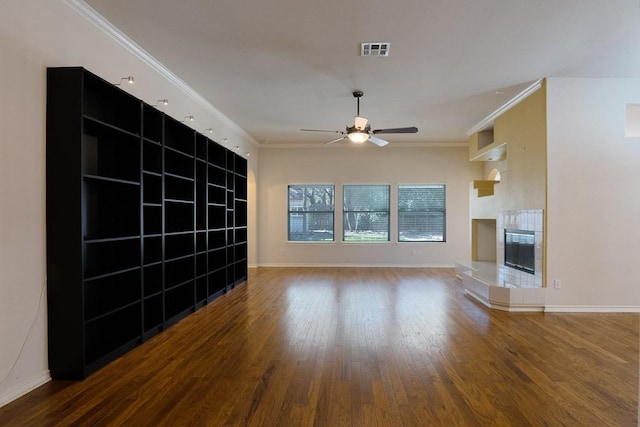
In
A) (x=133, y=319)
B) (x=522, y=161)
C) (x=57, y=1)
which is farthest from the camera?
(x=522, y=161)

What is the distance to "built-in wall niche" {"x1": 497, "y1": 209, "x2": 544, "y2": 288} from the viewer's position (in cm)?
493

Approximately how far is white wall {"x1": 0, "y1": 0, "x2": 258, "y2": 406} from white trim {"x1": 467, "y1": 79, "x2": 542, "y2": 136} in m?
5.36

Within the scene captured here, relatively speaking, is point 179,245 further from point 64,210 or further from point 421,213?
point 421,213

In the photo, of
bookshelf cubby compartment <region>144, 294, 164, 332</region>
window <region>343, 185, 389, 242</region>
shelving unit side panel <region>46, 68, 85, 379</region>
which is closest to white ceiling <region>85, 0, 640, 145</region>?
shelving unit side panel <region>46, 68, 85, 379</region>

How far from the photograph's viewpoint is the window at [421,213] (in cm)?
923

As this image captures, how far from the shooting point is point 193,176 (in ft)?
16.0

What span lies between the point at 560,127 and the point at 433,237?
4.76 m

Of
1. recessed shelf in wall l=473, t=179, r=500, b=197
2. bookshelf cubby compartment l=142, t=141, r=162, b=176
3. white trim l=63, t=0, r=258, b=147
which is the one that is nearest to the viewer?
white trim l=63, t=0, r=258, b=147

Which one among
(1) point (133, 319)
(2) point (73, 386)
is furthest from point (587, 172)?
(2) point (73, 386)

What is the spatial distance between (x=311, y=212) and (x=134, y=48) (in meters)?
6.03

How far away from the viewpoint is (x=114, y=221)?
138 inches

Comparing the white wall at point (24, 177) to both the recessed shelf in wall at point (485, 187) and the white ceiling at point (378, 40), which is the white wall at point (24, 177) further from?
the recessed shelf in wall at point (485, 187)

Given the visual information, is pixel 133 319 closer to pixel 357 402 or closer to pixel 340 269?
pixel 357 402

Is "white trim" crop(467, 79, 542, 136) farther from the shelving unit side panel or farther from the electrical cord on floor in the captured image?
Result: the electrical cord on floor
